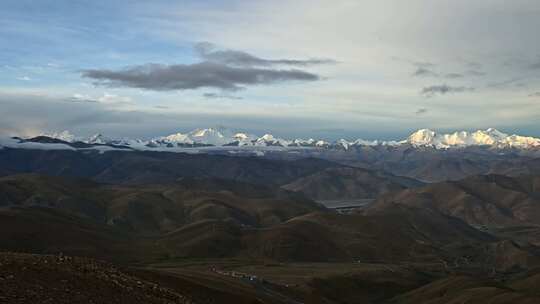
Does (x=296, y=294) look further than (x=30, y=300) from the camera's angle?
Yes

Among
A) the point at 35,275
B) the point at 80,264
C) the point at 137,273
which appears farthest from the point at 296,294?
the point at 35,275

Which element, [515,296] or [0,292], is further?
[515,296]

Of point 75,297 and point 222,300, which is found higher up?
point 75,297

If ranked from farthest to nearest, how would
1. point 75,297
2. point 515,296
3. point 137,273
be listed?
point 515,296 < point 137,273 < point 75,297

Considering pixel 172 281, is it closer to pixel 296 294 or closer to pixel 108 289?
pixel 108 289

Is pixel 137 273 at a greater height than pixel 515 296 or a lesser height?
greater

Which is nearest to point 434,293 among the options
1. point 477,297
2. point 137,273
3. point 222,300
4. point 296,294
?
point 477,297

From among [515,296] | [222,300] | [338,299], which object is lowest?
[338,299]

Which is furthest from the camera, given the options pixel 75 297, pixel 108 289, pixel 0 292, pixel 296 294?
pixel 296 294

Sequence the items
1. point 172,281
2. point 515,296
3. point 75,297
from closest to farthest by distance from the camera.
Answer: point 75,297 → point 172,281 → point 515,296

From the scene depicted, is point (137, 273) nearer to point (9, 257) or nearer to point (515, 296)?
point (9, 257)
